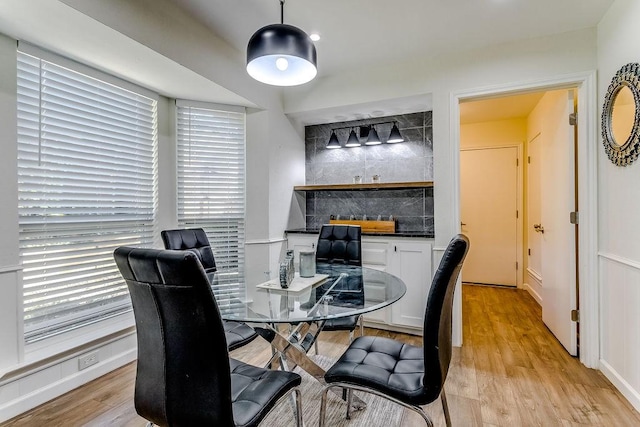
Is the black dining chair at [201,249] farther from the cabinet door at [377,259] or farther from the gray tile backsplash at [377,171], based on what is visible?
the gray tile backsplash at [377,171]

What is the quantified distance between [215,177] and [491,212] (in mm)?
3951

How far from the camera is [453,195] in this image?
9.25 ft

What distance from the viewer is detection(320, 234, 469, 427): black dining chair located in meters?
1.26

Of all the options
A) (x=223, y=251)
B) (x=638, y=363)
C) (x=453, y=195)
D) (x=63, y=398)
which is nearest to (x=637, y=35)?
(x=453, y=195)

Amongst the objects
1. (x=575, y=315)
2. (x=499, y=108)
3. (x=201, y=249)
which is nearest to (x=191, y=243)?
(x=201, y=249)

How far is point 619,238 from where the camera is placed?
6.91ft

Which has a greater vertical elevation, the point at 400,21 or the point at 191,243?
the point at 400,21

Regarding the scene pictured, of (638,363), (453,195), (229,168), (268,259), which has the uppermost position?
(229,168)

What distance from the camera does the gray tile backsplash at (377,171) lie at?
352 cm

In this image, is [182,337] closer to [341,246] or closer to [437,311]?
[437,311]

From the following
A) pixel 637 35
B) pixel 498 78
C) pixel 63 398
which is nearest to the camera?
pixel 637 35

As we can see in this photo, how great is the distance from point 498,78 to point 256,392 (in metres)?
2.88

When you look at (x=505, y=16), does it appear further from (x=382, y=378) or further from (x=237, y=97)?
(x=382, y=378)

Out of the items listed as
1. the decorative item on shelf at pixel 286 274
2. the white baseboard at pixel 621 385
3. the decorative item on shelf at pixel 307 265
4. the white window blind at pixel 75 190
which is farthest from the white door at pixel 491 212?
the white window blind at pixel 75 190
